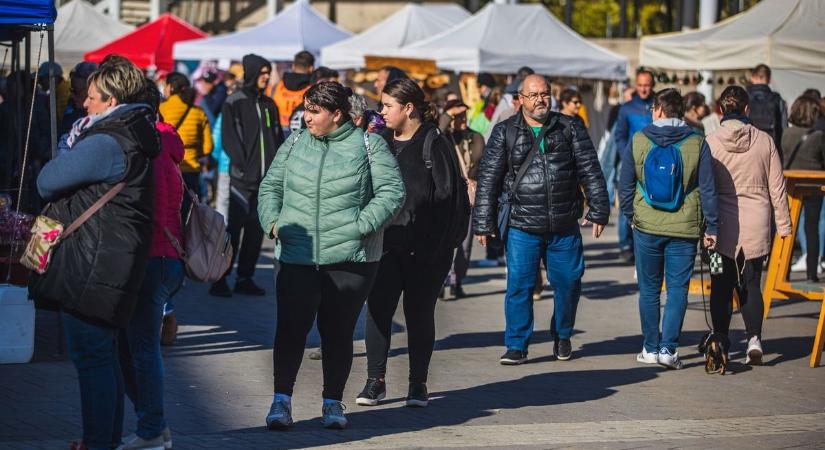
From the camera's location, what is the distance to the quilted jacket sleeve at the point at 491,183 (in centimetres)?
945

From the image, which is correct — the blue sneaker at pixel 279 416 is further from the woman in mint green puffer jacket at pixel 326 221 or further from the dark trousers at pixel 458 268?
the dark trousers at pixel 458 268

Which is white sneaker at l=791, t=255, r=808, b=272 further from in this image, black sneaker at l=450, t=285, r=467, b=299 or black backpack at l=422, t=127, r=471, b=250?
black backpack at l=422, t=127, r=471, b=250

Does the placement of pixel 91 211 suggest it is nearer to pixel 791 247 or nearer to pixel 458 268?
pixel 791 247

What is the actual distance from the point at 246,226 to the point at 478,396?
453 cm

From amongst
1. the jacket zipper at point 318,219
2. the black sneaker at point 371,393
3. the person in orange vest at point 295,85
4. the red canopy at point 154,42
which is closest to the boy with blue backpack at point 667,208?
the black sneaker at point 371,393

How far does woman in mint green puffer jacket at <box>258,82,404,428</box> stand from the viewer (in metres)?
7.09

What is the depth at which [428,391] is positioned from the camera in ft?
28.0

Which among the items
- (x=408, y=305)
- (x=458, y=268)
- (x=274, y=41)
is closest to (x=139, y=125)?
(x=408, y=305)

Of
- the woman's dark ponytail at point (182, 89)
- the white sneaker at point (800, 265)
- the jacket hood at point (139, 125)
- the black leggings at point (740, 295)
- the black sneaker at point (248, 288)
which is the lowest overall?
the white sneaker at point (800, 265)

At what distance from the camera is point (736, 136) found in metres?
9.71

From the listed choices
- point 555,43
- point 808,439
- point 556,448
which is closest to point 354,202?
point 556,448

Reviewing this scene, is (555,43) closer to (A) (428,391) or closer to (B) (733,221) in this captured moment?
(B) (733,221)

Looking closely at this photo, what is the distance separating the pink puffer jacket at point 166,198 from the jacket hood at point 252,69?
17.5 ft

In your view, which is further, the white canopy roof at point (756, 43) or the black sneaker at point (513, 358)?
the white canopy roof at point (756, 43)
